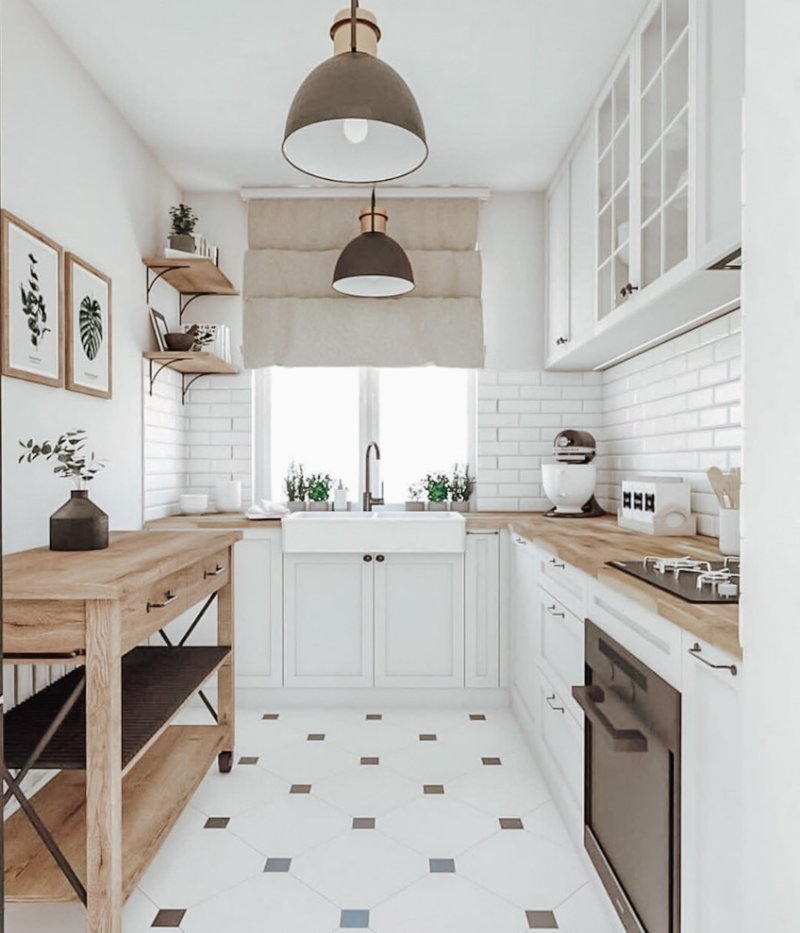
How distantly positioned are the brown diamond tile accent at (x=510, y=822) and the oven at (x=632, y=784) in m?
0.41

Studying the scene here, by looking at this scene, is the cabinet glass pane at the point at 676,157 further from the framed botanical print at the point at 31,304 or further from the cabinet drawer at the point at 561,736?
the framed botanical print at the point at 31,304

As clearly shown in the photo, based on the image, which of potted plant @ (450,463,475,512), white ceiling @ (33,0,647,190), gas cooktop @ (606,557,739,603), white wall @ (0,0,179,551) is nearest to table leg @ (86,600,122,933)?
white wall @ (0,0,179,551)

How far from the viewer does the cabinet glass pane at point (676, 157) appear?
207cm

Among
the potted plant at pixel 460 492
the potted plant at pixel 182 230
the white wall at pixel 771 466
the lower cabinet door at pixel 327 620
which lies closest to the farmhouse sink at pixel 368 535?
the lower cabinet door at pixel 327 620

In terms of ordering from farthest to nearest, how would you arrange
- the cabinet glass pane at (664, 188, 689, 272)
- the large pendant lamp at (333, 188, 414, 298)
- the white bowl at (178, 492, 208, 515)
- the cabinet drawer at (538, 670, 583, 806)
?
the white bowl at (178, 492, 208, 515) < the large pendant lamp at (333, 188, 414, 298) < the cabinet drawer at (538, 670, 583, 806) < the cabinet glass pane at (664, 188, 689, 272)

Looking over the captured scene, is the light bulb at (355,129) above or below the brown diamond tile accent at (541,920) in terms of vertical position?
above

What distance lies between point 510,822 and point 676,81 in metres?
2.37

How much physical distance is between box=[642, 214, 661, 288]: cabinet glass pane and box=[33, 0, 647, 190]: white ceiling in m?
0.77

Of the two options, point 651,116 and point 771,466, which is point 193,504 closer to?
point 651,116

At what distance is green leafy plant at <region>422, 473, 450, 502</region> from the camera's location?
4047 millimetres

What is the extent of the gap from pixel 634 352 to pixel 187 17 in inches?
90.1

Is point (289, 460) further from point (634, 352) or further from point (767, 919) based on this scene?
point (767, 919)

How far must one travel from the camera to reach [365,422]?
4172mm

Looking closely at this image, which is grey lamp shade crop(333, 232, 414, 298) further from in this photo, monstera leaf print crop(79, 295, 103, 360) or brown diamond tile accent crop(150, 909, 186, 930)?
brown diamond tile accent crop(150, 909, 186, 930)
